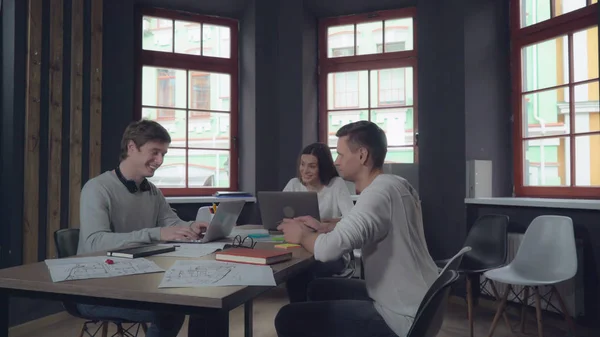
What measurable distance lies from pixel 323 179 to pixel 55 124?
1.93 m

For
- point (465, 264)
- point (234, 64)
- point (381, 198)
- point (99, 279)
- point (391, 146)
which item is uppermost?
point (234, 64)

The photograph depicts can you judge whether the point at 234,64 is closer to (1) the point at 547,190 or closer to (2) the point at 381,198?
(1) the point at 547,190

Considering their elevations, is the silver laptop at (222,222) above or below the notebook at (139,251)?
above

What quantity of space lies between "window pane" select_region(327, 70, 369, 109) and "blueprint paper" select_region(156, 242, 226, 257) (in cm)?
283

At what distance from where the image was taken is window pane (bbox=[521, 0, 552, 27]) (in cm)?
376

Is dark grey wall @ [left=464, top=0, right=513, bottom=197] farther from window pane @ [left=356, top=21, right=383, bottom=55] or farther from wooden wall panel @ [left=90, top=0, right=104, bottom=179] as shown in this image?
wooden wall panel @ [left=90, top=0, right=104, bottom=179]

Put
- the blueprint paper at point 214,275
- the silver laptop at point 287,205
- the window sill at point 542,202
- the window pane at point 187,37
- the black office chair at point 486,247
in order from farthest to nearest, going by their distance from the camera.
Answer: the window pane at point 187,37 < the black office chair at point 486,247 < the window sill at point 542,202 < the silver laptop at point 287,205 < the blueprint paper at point 214,275

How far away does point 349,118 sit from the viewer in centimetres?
461

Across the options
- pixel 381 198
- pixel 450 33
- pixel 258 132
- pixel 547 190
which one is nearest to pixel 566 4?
pixel 450 33

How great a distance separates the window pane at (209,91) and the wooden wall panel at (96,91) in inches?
34.8

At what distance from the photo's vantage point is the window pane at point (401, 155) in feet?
14.4

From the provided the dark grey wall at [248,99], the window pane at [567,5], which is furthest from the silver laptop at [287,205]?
the window pane at [567,5]

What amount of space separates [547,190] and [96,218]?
3.24 metres

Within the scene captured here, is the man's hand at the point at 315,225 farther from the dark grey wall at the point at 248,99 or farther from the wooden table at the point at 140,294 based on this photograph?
the dark grey wall at the point at 248,99
